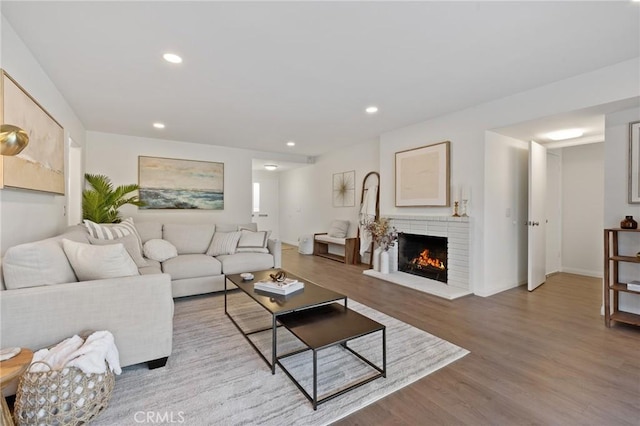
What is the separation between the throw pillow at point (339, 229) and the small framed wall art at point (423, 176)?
5.53 ft

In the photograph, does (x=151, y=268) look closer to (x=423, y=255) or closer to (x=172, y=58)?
(x=172, y=58)

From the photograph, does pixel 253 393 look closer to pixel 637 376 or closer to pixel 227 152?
pixel 637 376

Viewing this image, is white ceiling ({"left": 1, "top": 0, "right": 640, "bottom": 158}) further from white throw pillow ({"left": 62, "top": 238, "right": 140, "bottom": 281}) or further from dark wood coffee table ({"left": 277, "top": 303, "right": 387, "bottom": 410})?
dark wood coffee table ({"left": 277, "top": 303, "right": 387, "bottom": 410})

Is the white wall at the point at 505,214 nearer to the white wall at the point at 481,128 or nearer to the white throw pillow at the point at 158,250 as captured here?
the white wall at the point at 481,128

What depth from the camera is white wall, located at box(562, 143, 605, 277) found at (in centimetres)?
452

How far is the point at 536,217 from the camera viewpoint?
3918mm

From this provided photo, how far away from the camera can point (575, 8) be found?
1.82 m

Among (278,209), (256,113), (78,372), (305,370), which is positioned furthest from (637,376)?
(278,209)

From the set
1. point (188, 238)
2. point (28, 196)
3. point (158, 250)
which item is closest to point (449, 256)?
point (188, 238)

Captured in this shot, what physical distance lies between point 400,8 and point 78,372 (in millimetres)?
2734

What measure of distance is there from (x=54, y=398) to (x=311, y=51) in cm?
266

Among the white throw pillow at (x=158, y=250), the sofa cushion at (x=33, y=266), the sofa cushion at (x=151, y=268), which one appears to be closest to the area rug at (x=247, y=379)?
the sofa cushion at (x=151, y=268)

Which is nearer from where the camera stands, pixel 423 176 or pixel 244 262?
pixel 244 262

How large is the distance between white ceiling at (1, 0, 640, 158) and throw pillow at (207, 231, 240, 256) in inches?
67.4
